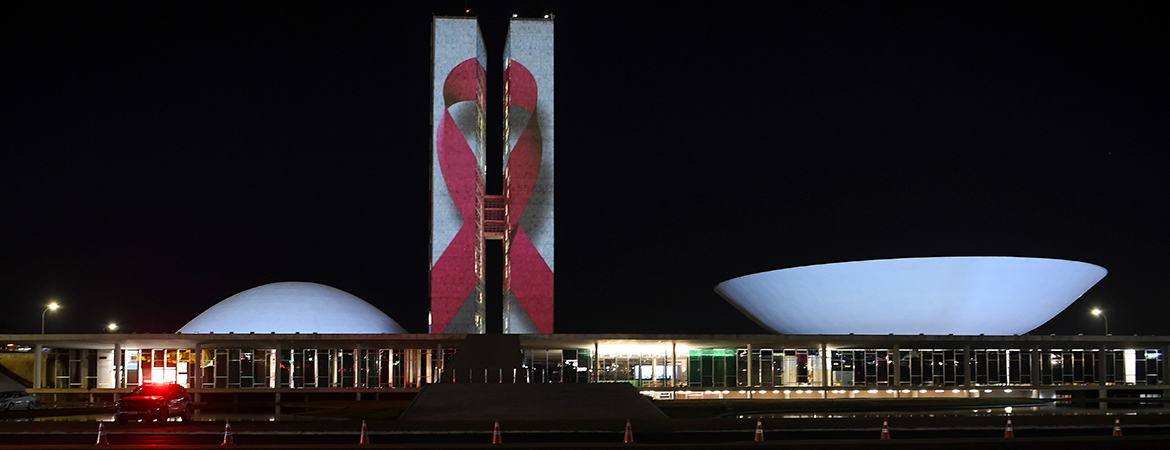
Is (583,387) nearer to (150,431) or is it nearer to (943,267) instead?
(150,431)

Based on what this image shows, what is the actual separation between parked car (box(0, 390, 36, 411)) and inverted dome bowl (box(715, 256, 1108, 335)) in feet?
89.1

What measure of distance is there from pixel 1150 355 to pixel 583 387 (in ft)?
91.6

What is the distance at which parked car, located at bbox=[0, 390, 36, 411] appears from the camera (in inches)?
1328

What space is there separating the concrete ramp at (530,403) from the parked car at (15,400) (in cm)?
1330

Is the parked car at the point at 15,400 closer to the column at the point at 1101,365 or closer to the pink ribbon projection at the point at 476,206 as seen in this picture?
the pink ribbon projection at the point at 476,206

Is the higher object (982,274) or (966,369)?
(982,274)

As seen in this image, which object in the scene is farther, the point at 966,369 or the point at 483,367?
the point at 966,369

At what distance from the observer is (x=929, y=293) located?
42438 millimetres

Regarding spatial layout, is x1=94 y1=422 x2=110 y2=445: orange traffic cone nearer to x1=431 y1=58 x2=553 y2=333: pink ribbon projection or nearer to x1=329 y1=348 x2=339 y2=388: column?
x1=329 y1=348 x2=339 y2=388: column

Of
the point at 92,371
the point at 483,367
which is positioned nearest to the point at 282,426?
the point at 483,367

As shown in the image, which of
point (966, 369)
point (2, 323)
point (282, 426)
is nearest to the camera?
point (282, 426)

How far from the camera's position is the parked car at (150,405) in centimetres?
2545

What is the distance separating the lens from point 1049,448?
58.2 ft

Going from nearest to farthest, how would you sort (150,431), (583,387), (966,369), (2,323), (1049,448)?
(1049,448), (150,431), (583,387), (966,369), (2,323)
